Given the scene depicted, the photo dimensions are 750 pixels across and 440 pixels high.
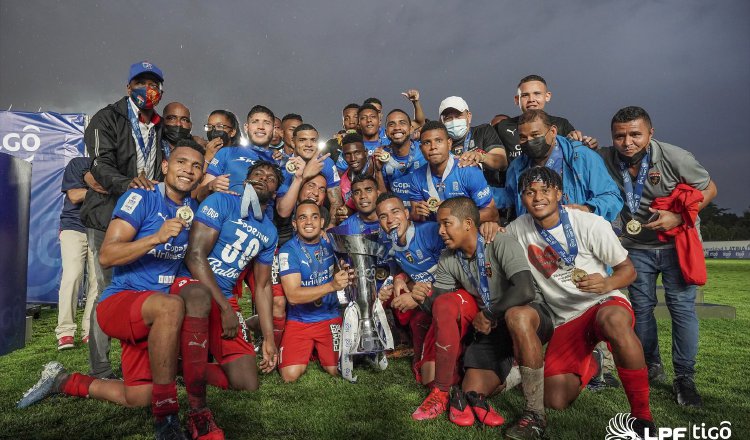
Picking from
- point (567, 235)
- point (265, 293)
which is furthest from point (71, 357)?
point (567, 235)

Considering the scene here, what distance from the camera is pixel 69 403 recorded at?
3900 millimetres

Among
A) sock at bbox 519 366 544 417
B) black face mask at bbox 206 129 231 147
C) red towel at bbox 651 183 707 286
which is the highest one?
black face mask at bbox 206 129 231 147

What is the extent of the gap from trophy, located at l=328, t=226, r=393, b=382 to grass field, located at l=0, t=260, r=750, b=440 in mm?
290

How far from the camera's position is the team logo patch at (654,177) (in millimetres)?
4445

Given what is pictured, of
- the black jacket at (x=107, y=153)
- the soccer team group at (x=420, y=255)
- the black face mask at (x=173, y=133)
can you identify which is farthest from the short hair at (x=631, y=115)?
the black face mask at (x=173, y=133)

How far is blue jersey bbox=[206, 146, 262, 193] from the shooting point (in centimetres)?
562

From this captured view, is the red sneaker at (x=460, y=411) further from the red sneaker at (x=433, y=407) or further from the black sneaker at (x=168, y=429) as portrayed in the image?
the black sneaker at (x=168, y=429)

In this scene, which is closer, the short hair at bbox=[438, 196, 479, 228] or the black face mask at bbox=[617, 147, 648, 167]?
the short hair at bbox=[438, 196, 479, 228]

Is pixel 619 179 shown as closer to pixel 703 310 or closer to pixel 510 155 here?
pixel 510 155

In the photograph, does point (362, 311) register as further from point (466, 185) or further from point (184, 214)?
point (184, 214)

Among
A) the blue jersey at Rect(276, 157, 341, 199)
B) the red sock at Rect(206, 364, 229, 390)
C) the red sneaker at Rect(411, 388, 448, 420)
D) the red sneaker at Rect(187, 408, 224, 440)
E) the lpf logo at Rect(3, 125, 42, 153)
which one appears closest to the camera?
the red sneaker at Rect(187, 408, 224, 440)

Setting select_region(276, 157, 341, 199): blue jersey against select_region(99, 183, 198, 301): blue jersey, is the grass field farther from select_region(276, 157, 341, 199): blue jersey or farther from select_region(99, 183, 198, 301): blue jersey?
select_region(276, 157, 341, 199): blue jersey

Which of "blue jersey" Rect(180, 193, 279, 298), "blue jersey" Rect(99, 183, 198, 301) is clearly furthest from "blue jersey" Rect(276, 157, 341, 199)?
"blue jersey" Rect(99, 183, 198, 301)

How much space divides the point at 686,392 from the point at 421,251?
106 inches
